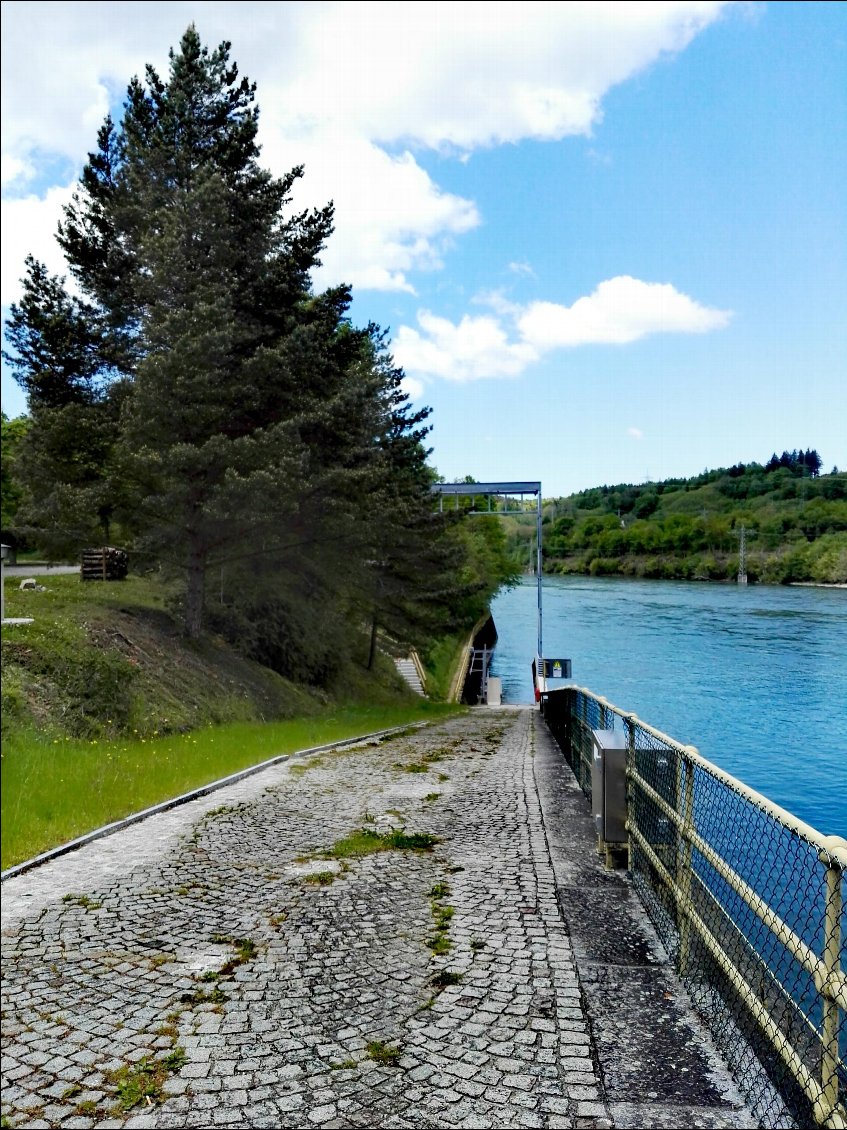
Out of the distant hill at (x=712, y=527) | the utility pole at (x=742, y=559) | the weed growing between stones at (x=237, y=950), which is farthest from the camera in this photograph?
the utility pole at (x=742, y=559)

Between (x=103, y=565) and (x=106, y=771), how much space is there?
12.9 m

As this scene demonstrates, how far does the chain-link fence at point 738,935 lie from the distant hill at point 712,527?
184 feet

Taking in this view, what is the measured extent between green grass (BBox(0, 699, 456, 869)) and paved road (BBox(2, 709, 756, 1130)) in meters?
0.47

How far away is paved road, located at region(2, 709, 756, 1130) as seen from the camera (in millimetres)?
3400

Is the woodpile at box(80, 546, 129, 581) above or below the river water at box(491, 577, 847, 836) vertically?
above

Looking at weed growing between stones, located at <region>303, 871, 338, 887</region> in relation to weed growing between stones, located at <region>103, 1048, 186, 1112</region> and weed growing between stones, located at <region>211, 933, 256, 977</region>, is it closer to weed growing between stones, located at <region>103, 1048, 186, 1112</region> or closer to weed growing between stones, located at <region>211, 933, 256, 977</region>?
weed growing between stones, located at <region>211, 933, 256, 977</region>

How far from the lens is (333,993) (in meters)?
4.33

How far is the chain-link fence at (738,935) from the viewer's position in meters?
3.23

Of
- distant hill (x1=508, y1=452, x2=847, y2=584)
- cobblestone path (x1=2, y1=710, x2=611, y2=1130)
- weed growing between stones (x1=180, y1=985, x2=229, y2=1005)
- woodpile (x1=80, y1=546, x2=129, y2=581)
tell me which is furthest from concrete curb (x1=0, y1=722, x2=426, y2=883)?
distant hill (x1=508, y1=452, x2=847, y2=584)

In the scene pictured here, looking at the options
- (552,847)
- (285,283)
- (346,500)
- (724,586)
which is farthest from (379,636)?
(724,586)

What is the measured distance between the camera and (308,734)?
16.2m

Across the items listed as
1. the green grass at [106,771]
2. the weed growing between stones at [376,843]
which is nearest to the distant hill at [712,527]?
the green grass at [106,771]

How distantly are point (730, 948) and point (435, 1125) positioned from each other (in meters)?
2.20

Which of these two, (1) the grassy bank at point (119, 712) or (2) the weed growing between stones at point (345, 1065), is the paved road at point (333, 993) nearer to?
(2) the weed growing between stones at point (345, 1065)
